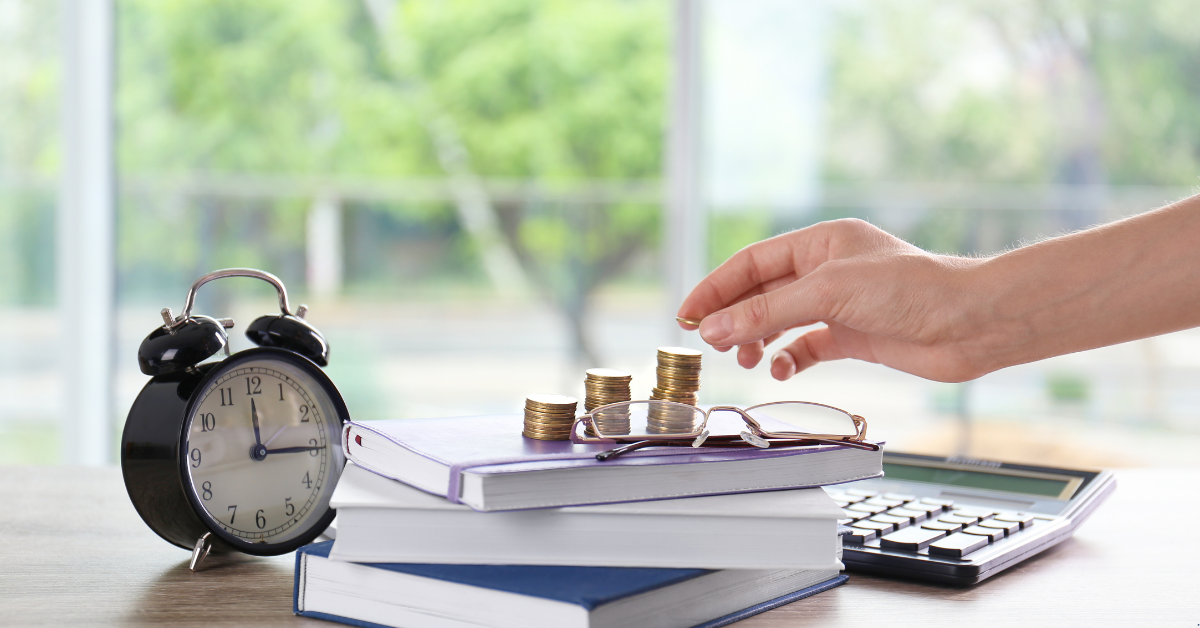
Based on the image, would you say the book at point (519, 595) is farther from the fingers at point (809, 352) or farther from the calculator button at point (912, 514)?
the fingers at point (809, 352)

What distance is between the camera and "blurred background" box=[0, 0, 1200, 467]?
269 cm

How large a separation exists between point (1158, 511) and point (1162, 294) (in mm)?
417

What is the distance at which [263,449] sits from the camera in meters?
0.72

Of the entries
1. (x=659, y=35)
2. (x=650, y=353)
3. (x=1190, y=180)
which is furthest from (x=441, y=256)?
(x=1190, y=180)

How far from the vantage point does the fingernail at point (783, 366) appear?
99 cm

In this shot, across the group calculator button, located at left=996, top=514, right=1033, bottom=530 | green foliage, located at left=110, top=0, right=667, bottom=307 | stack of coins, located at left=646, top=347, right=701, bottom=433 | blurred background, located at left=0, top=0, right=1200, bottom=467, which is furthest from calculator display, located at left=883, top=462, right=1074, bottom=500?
green foliage, located at left=110, top=0, right=667, bottom=307

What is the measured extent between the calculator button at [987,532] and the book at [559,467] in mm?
125

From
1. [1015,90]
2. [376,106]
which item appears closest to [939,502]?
[1015,90]

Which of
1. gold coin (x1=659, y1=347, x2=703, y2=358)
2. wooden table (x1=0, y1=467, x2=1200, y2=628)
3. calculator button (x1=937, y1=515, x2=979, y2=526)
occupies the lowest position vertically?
wooden table (x1=0, y1=467, x2=1200, y2=628)

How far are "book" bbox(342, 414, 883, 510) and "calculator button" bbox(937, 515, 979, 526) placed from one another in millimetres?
128

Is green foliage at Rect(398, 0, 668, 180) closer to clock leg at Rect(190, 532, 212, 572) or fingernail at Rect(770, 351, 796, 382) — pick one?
fingernail at Rect(770, 351, 796, 382)

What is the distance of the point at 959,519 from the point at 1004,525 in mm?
40

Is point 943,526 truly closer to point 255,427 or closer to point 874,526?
point 874,526

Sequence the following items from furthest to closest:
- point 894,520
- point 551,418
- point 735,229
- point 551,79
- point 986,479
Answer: point 551,79, point 735,229, point 986,479, point 894,520, point 551,418
